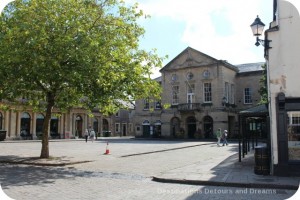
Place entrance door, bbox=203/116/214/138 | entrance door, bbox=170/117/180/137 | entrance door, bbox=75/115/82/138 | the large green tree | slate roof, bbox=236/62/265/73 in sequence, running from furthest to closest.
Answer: entrance door, bbox=75/115/82/138 → slate roof, bbox=236/62/265/73 → entrance door, bbox=170/117/180/137 → entrance door, bbox=203/116/214/138 → the large green tree

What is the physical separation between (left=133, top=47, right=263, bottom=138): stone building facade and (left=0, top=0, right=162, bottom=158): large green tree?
101 feet

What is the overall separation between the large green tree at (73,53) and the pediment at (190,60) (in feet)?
108

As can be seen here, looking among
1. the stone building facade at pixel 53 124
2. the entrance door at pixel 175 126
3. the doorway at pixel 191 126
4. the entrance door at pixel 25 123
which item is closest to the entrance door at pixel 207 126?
the doorway at pixel 191 126

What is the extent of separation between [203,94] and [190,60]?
5.68 metres

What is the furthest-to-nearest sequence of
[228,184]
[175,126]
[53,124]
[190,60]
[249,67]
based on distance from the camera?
[249,67]
[175,126]
[190,60]
[53,124]
[228,184]

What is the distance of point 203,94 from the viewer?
4959cm

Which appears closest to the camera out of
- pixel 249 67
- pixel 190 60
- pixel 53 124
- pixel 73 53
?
pixel 73 53

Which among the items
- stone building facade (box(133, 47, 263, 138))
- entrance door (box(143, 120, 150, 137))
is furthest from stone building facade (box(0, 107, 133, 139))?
stone building facade (box(133, 47, 263, 138))

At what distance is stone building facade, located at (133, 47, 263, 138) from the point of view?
48.3 m

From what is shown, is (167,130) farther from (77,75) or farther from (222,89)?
(77,75)

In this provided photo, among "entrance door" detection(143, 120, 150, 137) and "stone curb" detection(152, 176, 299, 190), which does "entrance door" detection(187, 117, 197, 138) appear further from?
"stone curb" detection(152, 176, 299, 190)

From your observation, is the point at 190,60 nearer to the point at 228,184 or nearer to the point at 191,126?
the point at 191,126

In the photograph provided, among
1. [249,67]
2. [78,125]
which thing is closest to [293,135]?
[249,67]

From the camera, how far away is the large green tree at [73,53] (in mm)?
14320
